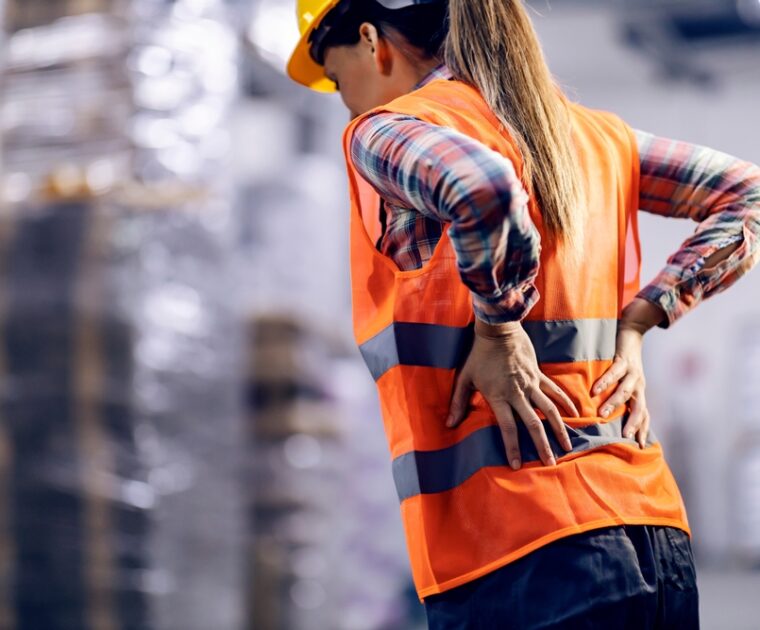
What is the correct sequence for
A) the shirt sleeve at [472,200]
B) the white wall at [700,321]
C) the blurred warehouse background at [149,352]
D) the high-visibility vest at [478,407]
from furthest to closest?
the white wall at [700,321]
the blurred warehouse background at [149,352]
the high-visibility vest at [478,407]
the shirt sleeve at [472,200]

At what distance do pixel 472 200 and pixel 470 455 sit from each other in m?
0.30

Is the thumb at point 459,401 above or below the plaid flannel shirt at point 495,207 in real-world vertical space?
below

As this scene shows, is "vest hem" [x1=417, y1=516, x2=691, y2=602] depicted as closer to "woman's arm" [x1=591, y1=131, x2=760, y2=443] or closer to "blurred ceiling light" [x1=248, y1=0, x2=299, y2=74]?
"woman's arm" [x1=591, y1=131, x2=760, y2=443]

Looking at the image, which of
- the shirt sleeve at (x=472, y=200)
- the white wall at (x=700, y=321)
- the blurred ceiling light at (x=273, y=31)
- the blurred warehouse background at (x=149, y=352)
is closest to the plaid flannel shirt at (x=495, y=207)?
the shirt sleeve at (x=472, y=200)

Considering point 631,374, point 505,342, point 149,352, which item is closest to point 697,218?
point 631,374

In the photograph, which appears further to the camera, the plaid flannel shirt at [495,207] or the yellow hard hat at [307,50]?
the yellow hard hat at [307,50]

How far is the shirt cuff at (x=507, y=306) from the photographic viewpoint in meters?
1.22

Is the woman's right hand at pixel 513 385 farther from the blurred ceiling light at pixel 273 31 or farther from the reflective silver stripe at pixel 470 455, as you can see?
the blurred ceiling light at pixel 273 31

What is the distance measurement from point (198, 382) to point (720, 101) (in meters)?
8.74

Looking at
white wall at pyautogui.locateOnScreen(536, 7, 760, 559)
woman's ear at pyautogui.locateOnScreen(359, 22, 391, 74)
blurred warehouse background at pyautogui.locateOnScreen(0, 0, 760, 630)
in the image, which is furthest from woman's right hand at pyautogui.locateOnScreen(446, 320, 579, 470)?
white wall at pyautogui.locateOnScreen(536, 7, 760, 559)

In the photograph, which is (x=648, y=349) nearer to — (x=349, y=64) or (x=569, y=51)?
(x=569, y=51)

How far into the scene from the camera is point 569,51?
10.8m

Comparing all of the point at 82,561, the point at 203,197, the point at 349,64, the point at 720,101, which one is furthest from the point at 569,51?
the point at 349,64

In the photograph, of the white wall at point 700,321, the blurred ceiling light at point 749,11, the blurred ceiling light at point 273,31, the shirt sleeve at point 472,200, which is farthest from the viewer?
the white wall at point 700,321
